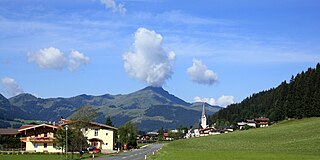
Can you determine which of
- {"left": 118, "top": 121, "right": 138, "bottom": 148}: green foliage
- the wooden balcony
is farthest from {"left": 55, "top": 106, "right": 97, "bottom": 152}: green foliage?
{"left": 118, "top": 121, "right": 138, "bottom": 148}: green foliage

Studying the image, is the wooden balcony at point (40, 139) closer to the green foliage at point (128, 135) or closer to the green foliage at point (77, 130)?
the green foliage at point (128, 135)

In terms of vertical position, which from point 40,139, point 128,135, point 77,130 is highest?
point 77,130

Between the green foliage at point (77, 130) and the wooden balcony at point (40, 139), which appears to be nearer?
the green foliage at point (77, 130)

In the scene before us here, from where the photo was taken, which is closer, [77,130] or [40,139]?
[77,130]

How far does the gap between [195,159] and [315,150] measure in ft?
74.9

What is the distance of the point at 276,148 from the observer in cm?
8062

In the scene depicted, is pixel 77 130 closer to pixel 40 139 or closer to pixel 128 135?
pixel 40 139

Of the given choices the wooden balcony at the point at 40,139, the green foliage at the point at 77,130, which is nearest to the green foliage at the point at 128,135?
the wooden balcony at the point at 40,139

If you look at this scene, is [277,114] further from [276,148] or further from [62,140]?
[62,140]

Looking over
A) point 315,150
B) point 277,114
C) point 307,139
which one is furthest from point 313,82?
point 315,150

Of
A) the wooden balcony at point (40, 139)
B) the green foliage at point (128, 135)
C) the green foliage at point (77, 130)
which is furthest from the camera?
the green foliage at point (128, 135)

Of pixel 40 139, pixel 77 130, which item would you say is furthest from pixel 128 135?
pixel 77 130

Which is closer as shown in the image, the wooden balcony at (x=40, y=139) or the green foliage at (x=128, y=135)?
the wooden balcony at (x=40, y=139)

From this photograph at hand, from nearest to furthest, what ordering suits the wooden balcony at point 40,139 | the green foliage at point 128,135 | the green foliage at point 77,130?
the green foliage at point 77,130 → the wooden balcony at point 40,139 → the green foliage at point 128,135
